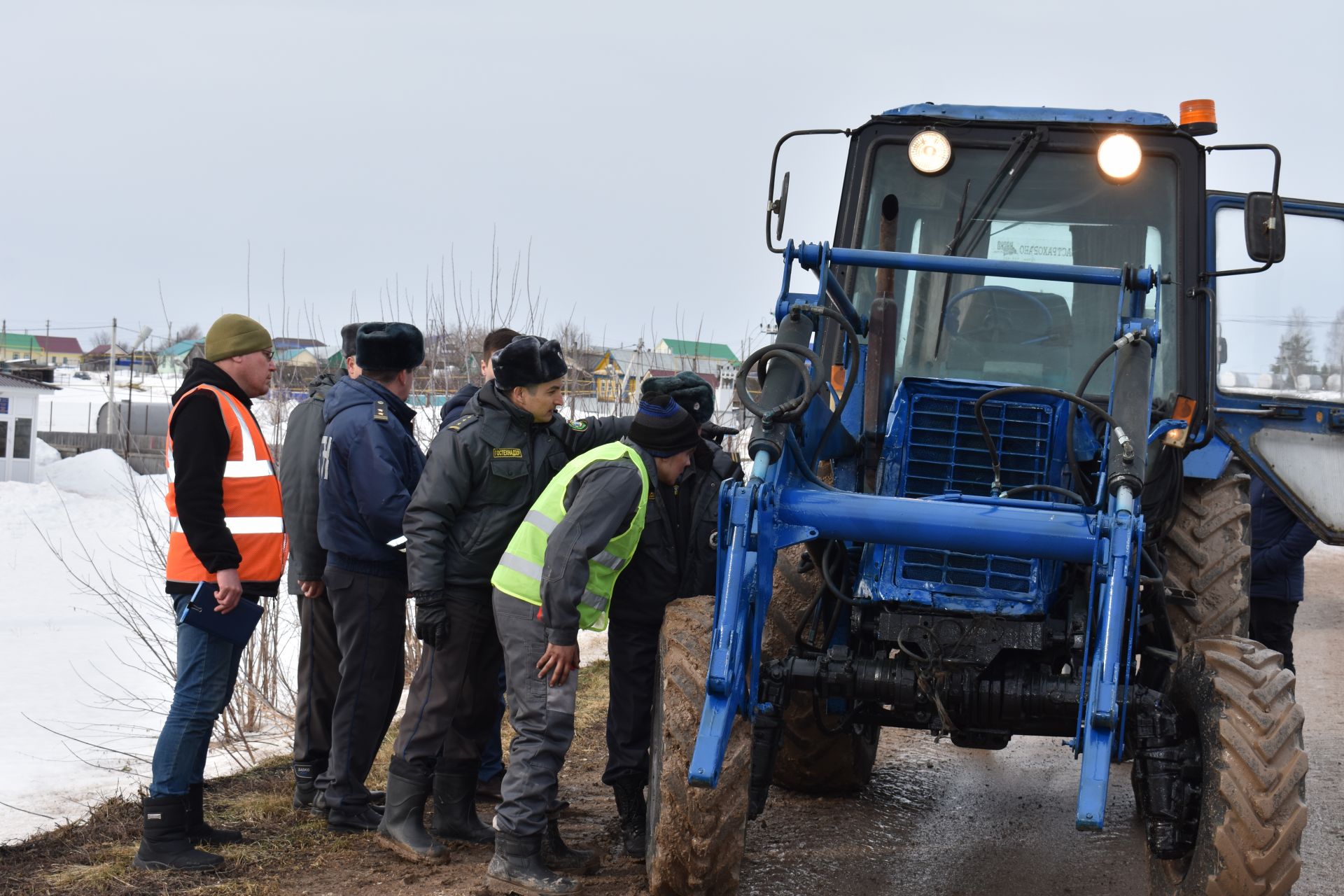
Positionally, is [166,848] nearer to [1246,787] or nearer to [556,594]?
[556,594]

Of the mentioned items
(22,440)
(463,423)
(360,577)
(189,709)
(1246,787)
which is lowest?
(22,440)

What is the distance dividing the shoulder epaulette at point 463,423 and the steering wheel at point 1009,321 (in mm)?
1855

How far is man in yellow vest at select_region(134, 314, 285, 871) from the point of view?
432 centimetres

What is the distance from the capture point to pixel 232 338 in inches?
185

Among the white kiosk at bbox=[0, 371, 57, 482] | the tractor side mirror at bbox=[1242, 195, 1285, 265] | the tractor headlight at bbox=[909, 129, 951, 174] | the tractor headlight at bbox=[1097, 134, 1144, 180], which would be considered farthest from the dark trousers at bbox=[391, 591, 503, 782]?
the white kiosk at bbox=[0, 371, 57, 482]

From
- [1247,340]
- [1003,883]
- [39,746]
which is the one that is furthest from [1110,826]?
[39,746]

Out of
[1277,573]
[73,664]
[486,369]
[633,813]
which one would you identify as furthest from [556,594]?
[73,664]

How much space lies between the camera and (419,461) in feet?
16.7

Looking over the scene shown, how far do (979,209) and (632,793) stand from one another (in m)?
2.59

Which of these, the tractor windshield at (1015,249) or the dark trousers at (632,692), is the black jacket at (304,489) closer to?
the dark trousers at (632,692)

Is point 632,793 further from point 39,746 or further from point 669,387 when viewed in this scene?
point 39,746

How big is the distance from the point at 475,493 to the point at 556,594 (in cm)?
70

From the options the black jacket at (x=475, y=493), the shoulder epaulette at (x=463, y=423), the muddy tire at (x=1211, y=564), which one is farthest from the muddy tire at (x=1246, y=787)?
the shoulder epaulette at (x=463, y=423)

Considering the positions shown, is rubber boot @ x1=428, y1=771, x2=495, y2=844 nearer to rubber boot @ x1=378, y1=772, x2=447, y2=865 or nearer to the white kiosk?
rubber boot @ x1=378, y1=772, x2=447, y2=865
